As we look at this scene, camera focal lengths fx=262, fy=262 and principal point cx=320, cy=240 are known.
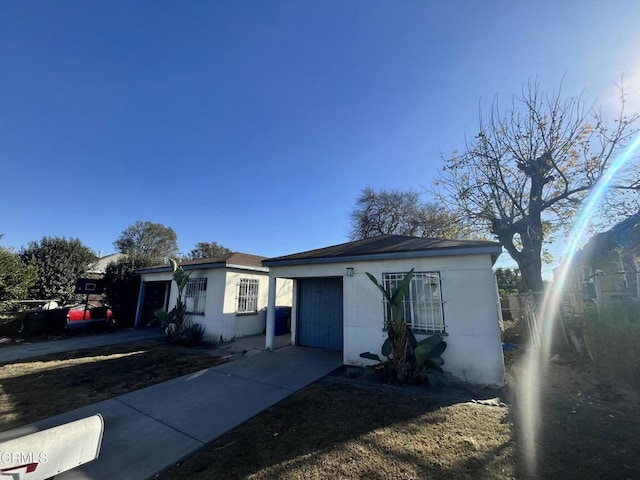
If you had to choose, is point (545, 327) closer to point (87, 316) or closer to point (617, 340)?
point (617, 340)

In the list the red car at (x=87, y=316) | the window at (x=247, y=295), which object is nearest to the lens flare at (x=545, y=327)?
the window at (x=247, y=295)

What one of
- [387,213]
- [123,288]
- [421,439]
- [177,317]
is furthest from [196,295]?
[387,213]

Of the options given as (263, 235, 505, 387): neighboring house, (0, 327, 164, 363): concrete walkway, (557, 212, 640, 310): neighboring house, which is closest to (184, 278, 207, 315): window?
(0, 327, 164, 363): concrete walkway

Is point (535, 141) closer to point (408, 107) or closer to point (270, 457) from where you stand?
point (408, 107)

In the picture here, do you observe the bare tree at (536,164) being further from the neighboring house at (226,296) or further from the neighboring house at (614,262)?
the neighboring house at (226,296)

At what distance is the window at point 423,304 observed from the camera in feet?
21.7

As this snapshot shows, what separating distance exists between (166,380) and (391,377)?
5.36m

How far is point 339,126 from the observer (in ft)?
33.9

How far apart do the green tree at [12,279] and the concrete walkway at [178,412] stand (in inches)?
427

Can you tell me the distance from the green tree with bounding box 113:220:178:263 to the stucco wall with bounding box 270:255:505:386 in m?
42.2

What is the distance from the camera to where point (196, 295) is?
1189 cm

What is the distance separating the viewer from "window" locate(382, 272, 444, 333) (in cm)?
661

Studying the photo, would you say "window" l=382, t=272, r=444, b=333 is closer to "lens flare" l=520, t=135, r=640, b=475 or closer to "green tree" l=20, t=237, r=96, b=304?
"lens flare" l=520, t=135, r=640, b=475

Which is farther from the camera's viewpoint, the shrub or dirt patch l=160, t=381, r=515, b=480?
the shrub
